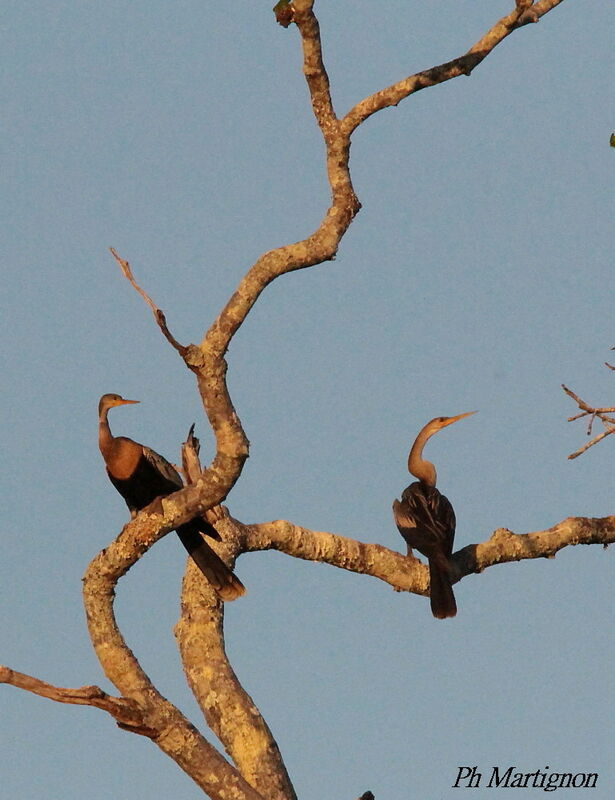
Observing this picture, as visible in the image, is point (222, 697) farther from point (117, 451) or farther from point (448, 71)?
point (448, 71)

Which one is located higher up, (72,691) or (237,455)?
(237,455)

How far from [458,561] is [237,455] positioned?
2.21 meters

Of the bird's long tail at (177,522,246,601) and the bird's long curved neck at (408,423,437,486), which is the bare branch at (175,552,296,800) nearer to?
the bird's long tail at (177,522,246,601)

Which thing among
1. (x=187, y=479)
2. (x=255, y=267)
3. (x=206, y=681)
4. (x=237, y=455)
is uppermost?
(x=187, y=479)

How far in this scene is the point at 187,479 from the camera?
8008 mm

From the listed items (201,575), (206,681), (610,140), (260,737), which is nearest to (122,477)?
(201,575)

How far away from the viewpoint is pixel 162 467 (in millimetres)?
6980

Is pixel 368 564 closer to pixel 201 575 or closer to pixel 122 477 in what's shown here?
pixel 201 575

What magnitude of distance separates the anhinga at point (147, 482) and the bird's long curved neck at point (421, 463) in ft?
6.04

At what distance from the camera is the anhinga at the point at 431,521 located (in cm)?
684

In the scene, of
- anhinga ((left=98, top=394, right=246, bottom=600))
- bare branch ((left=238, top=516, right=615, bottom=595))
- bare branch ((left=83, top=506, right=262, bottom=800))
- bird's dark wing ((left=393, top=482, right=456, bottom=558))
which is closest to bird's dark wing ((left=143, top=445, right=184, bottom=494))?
anhinga ((left=98, top=394, right=246, bottom=600))

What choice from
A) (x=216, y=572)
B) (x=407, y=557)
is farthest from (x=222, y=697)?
(x=407, y=557)

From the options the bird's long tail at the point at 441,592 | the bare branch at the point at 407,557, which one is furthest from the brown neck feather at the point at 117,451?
the bird's long tail at the point at 441,592

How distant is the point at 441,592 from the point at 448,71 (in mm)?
3034
